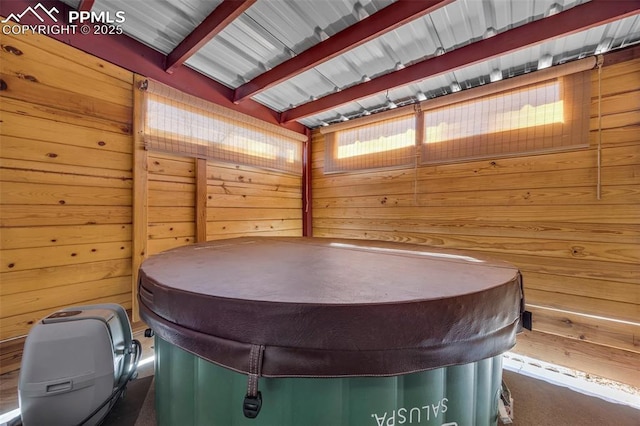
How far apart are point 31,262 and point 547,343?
3796mm

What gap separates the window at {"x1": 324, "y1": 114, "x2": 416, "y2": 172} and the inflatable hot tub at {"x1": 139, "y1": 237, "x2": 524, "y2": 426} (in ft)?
6.93

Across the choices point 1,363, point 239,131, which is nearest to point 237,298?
point 1,363

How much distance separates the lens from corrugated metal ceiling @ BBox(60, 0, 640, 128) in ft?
5.17

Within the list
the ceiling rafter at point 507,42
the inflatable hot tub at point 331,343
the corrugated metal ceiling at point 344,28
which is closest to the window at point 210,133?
the corrugated metal ceiling at point 344,28

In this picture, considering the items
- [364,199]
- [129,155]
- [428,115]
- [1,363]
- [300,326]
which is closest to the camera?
[300,326]

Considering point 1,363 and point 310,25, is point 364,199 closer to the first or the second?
point 310,25

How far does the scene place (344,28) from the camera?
5.80 ft

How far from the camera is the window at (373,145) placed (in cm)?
284

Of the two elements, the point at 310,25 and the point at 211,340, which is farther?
the point at 310,25

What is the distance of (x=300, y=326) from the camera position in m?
0.63

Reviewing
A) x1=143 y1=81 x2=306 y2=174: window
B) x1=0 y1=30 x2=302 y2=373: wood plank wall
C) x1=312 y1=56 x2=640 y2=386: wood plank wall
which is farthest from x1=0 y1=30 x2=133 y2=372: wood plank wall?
x1=312 y1=56 x2=640 y2=386: wood plank wall

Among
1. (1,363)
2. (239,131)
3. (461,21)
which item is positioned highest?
(461,21)

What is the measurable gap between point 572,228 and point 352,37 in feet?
7.29

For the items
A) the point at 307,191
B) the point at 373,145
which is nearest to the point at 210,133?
the point at 307,191
